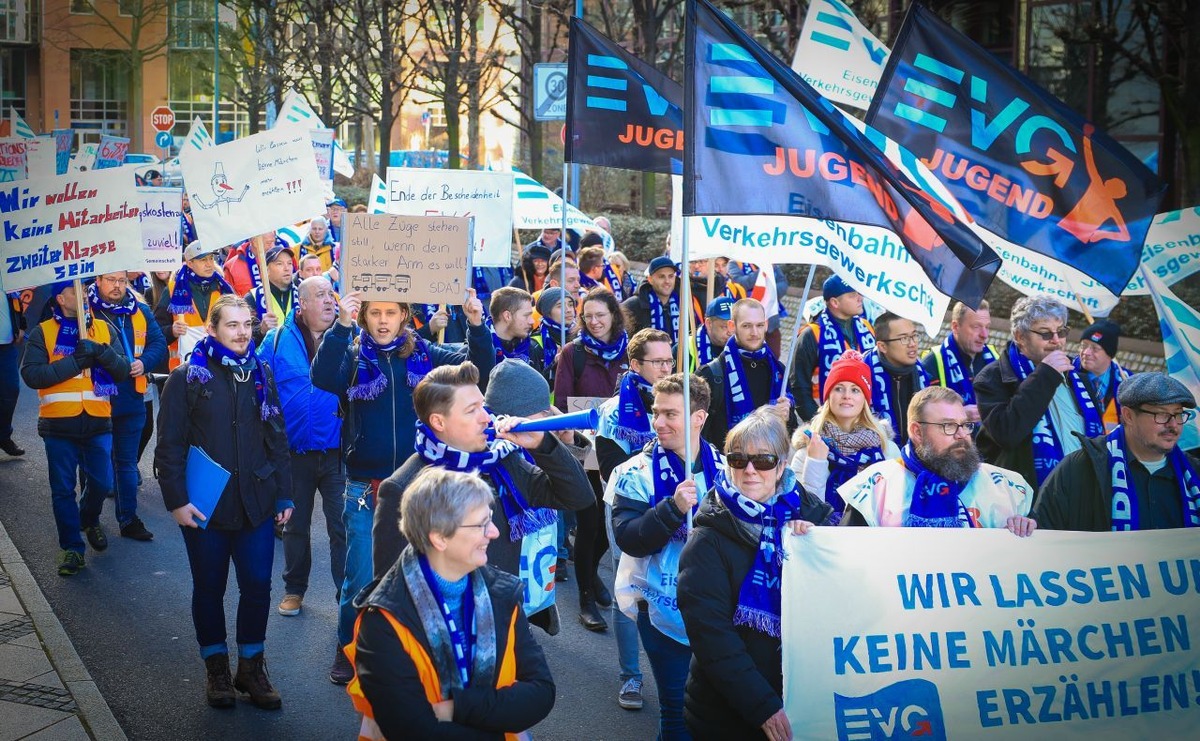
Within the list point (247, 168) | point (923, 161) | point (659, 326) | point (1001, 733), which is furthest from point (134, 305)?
point (1001, 733)

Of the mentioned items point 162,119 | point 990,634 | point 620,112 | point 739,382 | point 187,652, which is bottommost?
point 187,652

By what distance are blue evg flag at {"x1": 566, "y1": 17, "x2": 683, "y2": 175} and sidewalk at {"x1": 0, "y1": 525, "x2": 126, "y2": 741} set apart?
12.9 ft

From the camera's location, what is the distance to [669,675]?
538 cm

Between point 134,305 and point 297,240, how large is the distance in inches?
219

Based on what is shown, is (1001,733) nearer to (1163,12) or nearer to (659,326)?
(659,326)

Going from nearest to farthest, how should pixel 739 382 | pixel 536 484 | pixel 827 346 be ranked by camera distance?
pixel 536 484, pixel 739 382, pixel 827 346

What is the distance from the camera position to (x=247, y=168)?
32.8 feet

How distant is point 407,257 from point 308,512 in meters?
1.59

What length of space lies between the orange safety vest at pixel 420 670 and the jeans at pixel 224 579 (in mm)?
2610

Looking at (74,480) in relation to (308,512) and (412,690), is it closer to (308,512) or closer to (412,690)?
(308,512)

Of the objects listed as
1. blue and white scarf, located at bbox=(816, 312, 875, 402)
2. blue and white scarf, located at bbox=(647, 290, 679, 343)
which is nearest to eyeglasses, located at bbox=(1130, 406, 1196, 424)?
blue and white scarf, located at bbox=(816, 312, 875, 402)

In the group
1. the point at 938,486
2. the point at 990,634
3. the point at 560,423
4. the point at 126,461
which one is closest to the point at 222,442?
the point at 560,423

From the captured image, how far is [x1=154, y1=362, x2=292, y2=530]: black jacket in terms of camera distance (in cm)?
641

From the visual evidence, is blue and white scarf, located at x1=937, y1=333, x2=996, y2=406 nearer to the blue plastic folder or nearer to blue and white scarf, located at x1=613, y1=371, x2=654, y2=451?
blue and white scarf, located at x1=613, y1=371, x2=654, y2=451
